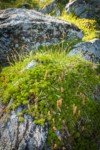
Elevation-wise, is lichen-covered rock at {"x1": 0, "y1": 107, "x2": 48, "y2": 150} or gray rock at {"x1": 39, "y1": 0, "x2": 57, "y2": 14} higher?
gray rock at {"x1": 39, "y1": 0, "x2": 57, "y2": 14}

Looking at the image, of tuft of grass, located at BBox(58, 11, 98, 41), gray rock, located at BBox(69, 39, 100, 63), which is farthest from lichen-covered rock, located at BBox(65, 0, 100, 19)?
gray rock, located at BBox(69, 39, 100, 63)

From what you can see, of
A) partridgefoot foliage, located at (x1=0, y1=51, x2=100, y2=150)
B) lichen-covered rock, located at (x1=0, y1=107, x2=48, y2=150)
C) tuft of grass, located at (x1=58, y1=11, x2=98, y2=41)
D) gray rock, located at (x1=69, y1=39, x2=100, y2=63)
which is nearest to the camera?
lichen-covered rock, located at (x1=0, y1=107, x2=48, y2=150)

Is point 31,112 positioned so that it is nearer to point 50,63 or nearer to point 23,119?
point 23,119

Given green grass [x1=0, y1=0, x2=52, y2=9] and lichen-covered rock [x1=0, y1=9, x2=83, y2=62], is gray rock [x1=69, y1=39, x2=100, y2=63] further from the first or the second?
green grass [x1=0, y1=0, x2=52, y2=9]

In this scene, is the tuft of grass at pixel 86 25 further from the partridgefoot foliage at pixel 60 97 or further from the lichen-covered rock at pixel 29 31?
the partridgefoot foliage at pixel 60 97

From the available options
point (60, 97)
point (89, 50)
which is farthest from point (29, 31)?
point (60, 97)

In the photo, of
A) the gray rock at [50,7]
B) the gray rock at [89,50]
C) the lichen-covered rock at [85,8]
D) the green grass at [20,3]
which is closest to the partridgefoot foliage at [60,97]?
the gray rock at [89,50]

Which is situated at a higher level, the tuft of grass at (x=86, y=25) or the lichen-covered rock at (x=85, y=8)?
the lichen-covered rock at (x=85, y=8)
